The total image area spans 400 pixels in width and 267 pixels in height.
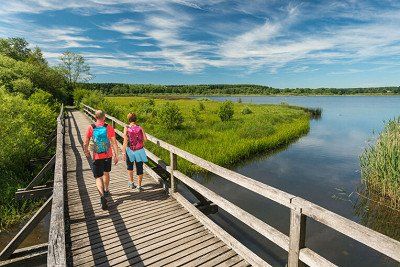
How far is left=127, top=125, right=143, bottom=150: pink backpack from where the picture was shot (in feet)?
22.7

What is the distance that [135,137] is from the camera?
6992 mm

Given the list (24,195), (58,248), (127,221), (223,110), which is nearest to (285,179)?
(127,221)

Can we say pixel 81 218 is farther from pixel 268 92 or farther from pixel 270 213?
pixel 268 92

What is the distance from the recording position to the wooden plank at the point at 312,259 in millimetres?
3112

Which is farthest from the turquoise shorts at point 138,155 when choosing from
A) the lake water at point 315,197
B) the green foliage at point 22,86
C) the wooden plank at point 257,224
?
the green foliage at point 22,86

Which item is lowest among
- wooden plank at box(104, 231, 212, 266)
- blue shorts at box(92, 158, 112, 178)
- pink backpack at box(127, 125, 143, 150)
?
wooden plank at box(104, 231, 212, 266)

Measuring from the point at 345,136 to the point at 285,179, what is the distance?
54.4 feet

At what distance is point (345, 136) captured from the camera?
27422 millimetres

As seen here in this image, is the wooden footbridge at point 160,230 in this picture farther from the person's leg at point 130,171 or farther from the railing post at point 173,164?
the person's leg at point 130,171

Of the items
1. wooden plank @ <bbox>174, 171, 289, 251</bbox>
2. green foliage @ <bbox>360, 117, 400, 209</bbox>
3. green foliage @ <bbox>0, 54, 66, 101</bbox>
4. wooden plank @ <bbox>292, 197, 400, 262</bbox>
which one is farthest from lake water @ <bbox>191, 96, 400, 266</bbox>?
green foliage @ <bbox>0, 54, 66, 101</bbox>

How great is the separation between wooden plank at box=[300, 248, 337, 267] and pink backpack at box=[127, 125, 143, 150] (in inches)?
189

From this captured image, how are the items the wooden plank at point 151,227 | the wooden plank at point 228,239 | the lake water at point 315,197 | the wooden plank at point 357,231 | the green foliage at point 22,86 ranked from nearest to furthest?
the wooden plank at point 357,231 → the wooden plank at point 228,239 → the wooden plank at point 151,227 → the lake water at point 315,197 → the green foliage at point 22,86

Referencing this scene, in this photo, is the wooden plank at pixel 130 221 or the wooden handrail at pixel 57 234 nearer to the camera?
the wooden handrail at pixel 57 234

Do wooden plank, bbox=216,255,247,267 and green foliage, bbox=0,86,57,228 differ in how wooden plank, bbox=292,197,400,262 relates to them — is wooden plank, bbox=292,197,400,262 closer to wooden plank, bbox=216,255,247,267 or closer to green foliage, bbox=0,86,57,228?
wooden plank, bbox=216,255,247,267
